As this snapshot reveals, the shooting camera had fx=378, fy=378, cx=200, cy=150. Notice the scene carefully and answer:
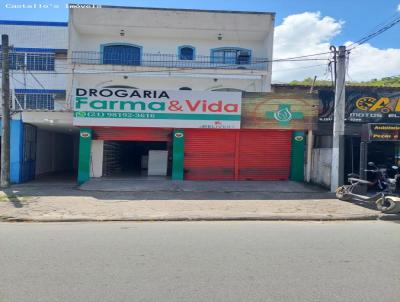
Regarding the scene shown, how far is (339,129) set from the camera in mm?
13758

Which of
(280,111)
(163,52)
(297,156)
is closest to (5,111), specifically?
(280,111)

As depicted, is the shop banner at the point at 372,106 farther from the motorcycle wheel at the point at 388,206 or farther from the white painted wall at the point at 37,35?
the white painted wall at the point at 37,35

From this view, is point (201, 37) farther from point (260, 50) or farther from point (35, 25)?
point (35, 25)

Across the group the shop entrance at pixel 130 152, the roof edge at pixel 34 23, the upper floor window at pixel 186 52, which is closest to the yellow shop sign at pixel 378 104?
the shop entrance at pixel 130 152

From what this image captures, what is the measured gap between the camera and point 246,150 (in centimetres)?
1662

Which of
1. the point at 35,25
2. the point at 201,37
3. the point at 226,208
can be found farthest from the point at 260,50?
the point at 226,208

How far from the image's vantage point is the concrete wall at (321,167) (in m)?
14.8

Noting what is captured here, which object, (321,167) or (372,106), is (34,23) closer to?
(321,167)

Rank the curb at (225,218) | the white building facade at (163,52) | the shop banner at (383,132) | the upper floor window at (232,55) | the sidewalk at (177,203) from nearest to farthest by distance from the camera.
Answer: the curb at (225,218) → the sidewalk at (177,203) → the shop banner at (383,132) → the white building facade at (163,52) → the upper floor window at (232,55)

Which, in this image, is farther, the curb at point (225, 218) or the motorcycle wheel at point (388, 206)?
the motorcycle wheel at point (388, 206)

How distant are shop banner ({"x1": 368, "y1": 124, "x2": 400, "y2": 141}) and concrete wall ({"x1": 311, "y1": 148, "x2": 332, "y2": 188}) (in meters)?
2.49

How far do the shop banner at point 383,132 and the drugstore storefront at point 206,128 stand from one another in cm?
397

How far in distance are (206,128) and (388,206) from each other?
8.03 metres

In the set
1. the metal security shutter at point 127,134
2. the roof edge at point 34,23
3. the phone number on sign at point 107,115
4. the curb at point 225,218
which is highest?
the roof edge at point 34,23
